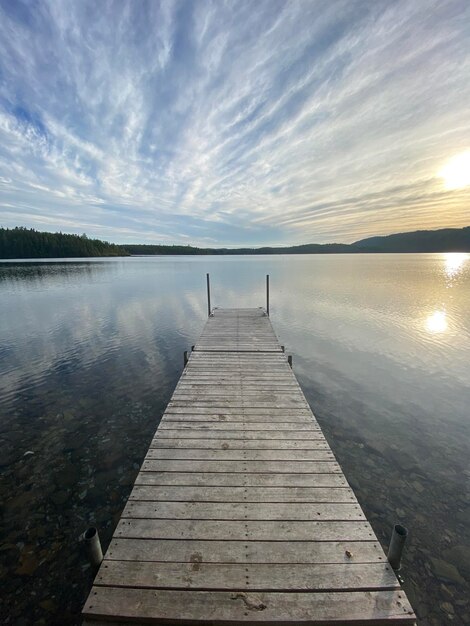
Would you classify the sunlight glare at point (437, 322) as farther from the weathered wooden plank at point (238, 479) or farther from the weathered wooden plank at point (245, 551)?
the weathered wooden plank at point (245, 551)

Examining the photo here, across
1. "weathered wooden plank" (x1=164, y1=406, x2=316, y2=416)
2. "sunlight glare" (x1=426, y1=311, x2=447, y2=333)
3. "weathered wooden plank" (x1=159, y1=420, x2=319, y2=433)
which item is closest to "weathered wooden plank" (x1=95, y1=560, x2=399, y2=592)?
"weathered wooden plank" (x1=159, y1=420, x2=319, y2=433)

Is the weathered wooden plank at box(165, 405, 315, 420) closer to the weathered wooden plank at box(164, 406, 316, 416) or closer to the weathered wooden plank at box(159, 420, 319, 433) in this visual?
the weathered wooden plank at box(164, 406, 316, 416)

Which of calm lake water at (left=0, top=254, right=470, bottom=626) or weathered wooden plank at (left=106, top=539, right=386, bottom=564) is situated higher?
weathered wooden plank at (left=106, top=539, right=386, bottom=564)

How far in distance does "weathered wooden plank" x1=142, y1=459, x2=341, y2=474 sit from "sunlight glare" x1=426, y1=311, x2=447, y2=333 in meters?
18.9

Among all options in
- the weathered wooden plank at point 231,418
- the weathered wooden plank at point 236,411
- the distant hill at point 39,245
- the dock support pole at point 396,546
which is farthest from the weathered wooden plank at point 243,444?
the distant hill at point 39,245

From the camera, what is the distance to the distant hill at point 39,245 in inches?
4943

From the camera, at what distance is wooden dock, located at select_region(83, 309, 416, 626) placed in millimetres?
3102

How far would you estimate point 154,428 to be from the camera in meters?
8.96

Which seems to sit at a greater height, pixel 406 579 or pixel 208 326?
pixel 208 326

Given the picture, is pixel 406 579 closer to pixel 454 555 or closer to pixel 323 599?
pixel 454 555

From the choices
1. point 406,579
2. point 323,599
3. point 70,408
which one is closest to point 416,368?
point 406,579

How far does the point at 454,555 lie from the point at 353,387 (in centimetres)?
697

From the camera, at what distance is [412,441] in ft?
27.8

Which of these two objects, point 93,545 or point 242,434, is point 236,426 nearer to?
point 242,434
